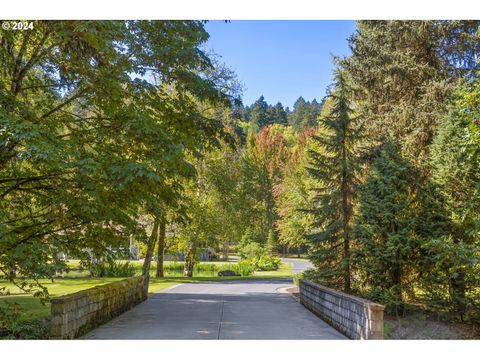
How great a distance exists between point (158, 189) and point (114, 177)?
4.91 ft

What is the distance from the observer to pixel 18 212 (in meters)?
→ 7.57

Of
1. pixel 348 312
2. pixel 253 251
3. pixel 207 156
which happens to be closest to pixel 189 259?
pixel 207 156

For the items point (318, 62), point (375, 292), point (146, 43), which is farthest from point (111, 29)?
point (375, 292)

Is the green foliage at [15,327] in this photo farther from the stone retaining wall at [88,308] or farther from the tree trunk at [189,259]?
the tree trunk at [189,259]

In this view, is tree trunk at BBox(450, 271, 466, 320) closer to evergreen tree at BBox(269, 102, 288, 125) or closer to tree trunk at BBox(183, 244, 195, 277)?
tree trunk at BBox(183, 244, 195, 277)

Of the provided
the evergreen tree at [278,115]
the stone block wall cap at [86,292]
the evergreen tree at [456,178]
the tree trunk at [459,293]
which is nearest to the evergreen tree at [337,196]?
the evergreen tree at [456,178]

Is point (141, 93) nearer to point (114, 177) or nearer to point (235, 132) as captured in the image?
point (114, 177)

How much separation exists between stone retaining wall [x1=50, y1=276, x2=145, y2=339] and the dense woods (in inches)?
19.8

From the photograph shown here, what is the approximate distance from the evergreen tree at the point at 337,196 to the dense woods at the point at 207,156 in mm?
51

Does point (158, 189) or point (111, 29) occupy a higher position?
point (111, 29)

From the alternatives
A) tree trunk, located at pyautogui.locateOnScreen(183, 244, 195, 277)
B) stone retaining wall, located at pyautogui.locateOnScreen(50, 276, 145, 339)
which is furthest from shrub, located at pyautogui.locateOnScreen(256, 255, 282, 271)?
stone retaining wall, located at pyautogui.locateOnScreen(50, 276, 145, 339)

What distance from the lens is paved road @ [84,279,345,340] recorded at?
7.18 m

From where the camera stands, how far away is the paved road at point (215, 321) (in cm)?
718
